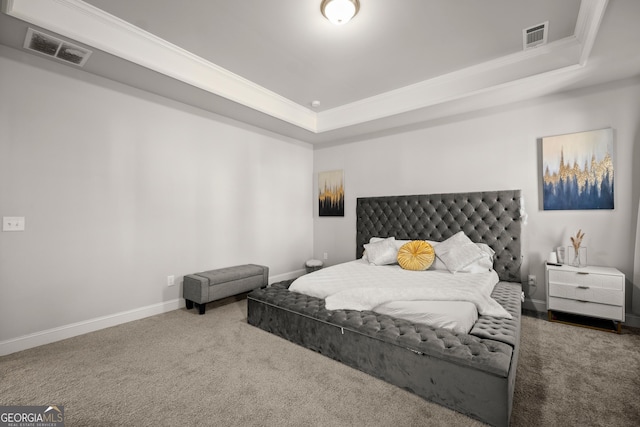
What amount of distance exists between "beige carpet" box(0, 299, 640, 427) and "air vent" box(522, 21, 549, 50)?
289 centimetres

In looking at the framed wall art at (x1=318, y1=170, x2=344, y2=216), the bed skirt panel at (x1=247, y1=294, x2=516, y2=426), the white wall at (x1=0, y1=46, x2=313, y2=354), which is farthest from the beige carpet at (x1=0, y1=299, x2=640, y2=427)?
the framed wall art at (x1=318, y1=170, x2=344, y2=216)

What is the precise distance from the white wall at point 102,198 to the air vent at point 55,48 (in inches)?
7.2

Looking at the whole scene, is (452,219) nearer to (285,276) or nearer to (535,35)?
(535,35)

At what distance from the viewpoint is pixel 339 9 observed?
2279 mm

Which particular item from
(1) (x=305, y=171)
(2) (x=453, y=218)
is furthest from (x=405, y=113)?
(1) (x=305, y=171)

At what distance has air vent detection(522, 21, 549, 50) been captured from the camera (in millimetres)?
2611

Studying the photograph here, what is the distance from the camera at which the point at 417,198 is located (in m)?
4.29

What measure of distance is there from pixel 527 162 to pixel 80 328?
5295mm

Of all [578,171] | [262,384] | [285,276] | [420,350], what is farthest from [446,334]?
[285,276]

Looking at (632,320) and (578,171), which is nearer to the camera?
(632,320)

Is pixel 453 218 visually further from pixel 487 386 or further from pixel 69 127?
pixel 69 127

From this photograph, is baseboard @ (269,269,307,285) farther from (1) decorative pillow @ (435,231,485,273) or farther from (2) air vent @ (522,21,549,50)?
(2) air vent @ (522,21,549,50)

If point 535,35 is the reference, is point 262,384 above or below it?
below

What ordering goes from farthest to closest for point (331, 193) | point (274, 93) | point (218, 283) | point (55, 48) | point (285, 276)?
point (331, 193) → point (285, 276) → point (274, 93) → point (218, 283) → point (55, 48)
